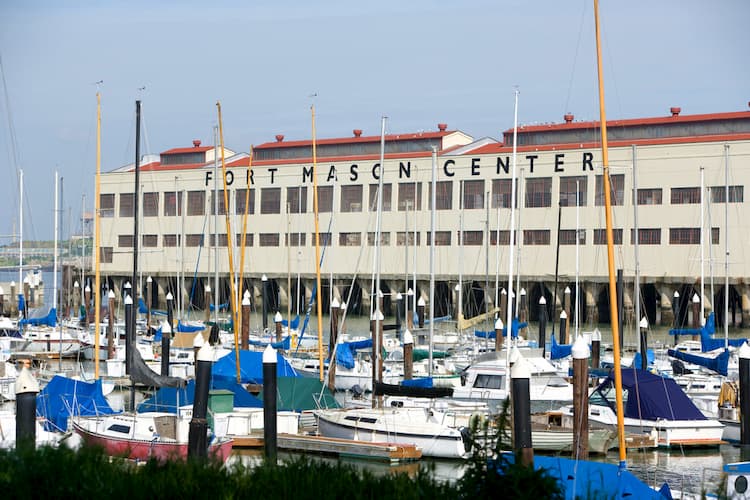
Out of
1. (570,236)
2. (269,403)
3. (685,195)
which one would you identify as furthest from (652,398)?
(570,236)

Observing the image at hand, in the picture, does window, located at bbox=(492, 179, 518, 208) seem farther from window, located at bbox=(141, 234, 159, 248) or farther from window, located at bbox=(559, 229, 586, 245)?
window, located at bbox=(141, 234, 159, 248)

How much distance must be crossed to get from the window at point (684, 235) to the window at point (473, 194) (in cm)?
1405

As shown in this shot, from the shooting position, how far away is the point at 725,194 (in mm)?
73125

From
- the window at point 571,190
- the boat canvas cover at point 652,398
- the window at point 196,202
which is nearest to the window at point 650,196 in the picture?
the window at point 571,190

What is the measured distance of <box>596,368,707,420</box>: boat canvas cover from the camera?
31.4 meters

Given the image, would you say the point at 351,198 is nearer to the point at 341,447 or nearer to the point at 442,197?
the point at 442,197

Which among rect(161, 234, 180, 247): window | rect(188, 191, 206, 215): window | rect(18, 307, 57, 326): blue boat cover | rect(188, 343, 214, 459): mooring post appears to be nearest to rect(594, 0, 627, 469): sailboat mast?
rect(188, 343, 214, 459): mooring post

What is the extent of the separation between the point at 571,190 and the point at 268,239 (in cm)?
2604

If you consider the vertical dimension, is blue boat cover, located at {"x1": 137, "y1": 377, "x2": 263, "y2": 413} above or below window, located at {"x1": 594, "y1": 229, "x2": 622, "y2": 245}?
below

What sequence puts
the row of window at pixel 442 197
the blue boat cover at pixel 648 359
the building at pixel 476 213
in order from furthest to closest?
the row of window at pixel 442 197 → the building at pixel 476 213 → the blue boat cover at pixel 648 359

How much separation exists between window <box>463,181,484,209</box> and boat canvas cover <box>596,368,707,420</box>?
5103 centimetres

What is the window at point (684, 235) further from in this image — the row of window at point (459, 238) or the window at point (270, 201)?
the window at point (270, 201)

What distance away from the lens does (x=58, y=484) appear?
537 inches

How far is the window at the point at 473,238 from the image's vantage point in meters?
82.2
